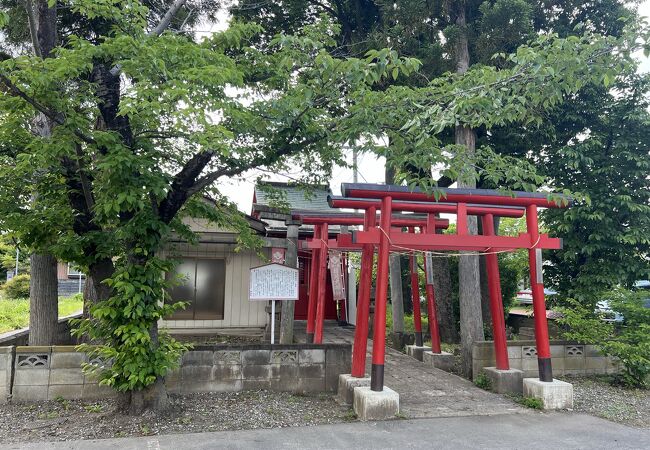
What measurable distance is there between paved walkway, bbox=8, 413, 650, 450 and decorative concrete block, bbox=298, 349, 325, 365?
1.51 m

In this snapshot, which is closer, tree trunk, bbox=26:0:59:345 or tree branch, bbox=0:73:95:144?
tree branch, bbox=0:73:95:144

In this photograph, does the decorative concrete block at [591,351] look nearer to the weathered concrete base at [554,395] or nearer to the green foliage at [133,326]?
the weathered concrete base at [554,395]

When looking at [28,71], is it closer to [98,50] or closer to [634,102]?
[98,50]

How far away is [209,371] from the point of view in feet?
22.5

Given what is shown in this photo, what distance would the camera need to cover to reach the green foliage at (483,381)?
7832mm

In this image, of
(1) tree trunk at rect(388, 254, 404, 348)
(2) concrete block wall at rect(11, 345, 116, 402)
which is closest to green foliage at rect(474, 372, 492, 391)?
(1) tree trunk at rect(388, 254, 404, 348)

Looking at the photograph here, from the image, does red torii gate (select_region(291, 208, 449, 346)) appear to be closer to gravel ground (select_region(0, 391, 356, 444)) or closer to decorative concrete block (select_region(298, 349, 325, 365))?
decorative concrete block (select_region(298, 349, 325, 365))

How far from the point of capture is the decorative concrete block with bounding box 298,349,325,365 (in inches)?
284

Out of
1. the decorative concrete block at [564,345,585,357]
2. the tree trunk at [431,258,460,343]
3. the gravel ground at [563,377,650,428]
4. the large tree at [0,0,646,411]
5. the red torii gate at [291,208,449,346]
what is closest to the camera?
the large tree at [0,0,646,411]

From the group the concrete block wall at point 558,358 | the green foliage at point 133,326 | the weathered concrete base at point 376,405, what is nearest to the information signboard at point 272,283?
the green foliage at point 133,326

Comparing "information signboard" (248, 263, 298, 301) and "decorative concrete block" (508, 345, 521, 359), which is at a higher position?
"information signboard" (248, 263, 298, 301)

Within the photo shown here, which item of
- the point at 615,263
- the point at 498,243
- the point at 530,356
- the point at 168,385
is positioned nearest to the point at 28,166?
the point at 168,385

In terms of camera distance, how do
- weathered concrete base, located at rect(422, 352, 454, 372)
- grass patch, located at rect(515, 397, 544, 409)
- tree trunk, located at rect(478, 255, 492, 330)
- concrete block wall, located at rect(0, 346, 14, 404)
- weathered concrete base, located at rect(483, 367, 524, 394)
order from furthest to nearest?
tree trunk, located at rect(478, 255, 492, 330) < weathered concrete base, located at rect(422, 352, 454, 372) < weathered concrete base, located at rect(483, 367, 524, 394) < grass patch, located at rect(515, 397, 544, 409) < concrete block wall, located at rect(0, 346, 14, 404)

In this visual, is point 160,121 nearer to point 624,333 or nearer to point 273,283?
point 273,283
